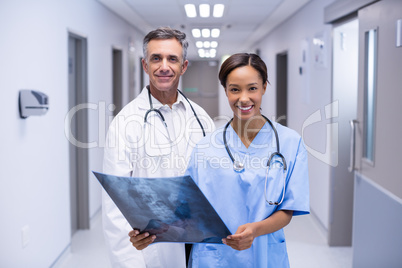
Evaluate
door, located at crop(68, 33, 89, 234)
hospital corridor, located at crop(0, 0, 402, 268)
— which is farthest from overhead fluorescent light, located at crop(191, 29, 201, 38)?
door, located at crop(68, 33, 89, 234)

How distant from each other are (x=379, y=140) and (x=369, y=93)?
1.17 ft

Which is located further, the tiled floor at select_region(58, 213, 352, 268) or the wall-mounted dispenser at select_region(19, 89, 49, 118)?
the tiled floor at select_region(58, 213, 352, 268)

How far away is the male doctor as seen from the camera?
1290 mm

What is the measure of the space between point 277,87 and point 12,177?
425 cm

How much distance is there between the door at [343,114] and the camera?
2963 millimetres

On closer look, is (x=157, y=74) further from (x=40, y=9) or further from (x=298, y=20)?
(x=298, y=20)

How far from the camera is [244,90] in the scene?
1.12m

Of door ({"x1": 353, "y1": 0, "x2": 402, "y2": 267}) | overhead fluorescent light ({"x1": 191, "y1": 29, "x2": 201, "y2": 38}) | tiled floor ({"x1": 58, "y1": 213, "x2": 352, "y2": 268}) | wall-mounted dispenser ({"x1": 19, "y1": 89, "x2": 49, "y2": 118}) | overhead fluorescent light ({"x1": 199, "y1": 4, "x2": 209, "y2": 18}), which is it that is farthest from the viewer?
overhead fluorescent light ({"x1": 191, "y1": 29, "x2": 201, "y2": 38})

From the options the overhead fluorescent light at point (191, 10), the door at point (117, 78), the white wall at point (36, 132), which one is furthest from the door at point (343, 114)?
the door at point (117, 78)

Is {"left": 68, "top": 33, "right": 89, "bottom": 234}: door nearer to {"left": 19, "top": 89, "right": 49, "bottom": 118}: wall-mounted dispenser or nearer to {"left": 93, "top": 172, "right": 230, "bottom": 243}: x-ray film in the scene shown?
{"left": 19, "top": 89, "right": 49, "bottom": 118}: wall-mounted dispenser

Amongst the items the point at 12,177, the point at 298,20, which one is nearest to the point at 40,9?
the point at 12,177

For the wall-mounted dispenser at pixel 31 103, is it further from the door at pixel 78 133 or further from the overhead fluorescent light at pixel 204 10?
the overhead fluorescent light at pixel 204 10

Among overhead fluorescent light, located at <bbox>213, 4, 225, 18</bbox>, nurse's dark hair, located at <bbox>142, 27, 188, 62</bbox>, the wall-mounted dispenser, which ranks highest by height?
overhead fluorescent light, located at <bbox>213, 4, 225, 18</bbox>

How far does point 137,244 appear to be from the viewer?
1.12 metres
